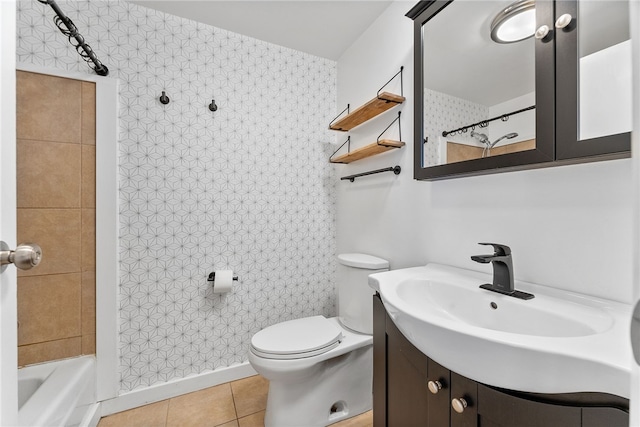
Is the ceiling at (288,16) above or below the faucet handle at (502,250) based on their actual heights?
above

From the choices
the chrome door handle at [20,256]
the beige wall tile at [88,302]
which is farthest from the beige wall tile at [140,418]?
the chrome door handle at [20,256]

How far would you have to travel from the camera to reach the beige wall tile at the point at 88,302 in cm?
145

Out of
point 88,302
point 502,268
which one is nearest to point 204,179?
point 88,302

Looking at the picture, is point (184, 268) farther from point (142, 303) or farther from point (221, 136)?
point (221, 136)

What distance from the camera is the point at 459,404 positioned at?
0.62m

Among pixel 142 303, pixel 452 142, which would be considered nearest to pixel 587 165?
pixel 452 142

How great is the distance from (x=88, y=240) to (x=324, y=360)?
1.40 meters

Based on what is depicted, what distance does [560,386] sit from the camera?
0.48 m

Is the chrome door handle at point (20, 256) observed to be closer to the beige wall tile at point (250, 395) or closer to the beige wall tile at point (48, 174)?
the beige wall tile at point (48, 174)

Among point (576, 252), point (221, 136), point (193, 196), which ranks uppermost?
point (221, 136)

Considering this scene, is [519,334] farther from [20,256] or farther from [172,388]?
[172,388]

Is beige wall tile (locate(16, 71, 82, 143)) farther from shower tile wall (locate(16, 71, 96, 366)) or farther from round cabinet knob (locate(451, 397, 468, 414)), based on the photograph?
round cabinet knob (locate(451, 397, 468, 414))

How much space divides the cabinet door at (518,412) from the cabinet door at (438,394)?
0.28 feet

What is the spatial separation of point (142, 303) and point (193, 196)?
0.68 m
